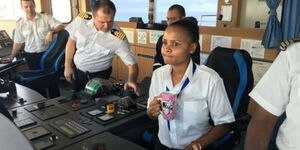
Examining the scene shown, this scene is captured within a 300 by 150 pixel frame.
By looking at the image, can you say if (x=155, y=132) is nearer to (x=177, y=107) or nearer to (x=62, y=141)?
(x=177, y=107)

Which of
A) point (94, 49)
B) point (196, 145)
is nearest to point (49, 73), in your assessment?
point (94, 49)

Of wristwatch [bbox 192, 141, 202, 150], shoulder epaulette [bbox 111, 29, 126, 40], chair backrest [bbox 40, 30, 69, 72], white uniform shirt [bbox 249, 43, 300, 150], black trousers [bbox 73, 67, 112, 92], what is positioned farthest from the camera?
chair backrest [bbox 40, 30, 69, 72]

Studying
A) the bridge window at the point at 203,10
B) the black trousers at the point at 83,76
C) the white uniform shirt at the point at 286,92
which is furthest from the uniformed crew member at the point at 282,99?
the bridge window at the point at 203,10

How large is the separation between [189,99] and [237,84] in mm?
470

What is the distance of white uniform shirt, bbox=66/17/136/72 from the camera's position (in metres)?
2.28

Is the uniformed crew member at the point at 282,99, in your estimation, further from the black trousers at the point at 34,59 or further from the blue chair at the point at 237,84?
the black trousers at the point at 34,59

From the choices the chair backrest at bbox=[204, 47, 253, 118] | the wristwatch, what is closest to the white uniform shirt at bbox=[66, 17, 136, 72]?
the chair backrest at bbox=[204, 47, 253, 118]

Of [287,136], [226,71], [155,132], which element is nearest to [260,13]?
[226,71]

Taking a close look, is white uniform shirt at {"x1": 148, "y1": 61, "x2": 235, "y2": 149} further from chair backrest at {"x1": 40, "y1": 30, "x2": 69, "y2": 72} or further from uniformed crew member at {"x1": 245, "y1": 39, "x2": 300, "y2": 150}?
chair backrest at {"x1": 40, "y1": 30, "x2": 69, "y2": 72}

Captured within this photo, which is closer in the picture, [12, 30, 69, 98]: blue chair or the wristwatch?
the wristwatch

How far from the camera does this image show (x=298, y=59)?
0.93 metres

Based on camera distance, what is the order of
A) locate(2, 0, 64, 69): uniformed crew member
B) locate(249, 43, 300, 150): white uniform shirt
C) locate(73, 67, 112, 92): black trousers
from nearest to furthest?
locate(249, 43, 300, 150): white uniform shirt → locate(73, 67, 112, 92): black trousers → locate(2, 0, 64, 69): uniformed crew member

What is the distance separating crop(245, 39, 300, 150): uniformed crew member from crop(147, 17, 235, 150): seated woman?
8.9 inches

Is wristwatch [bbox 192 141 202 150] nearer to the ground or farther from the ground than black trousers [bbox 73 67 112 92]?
nearer to the ground
